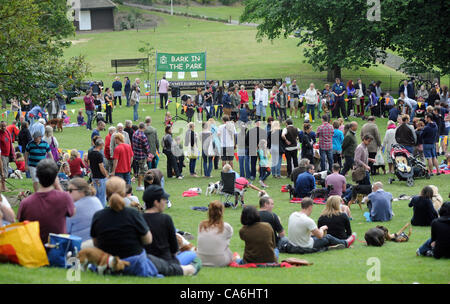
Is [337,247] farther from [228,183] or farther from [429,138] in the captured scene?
[429,138]

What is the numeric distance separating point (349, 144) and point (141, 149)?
5991 mm

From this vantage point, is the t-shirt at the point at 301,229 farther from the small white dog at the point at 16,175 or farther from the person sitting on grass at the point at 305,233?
the small white dog at the point at 16,175

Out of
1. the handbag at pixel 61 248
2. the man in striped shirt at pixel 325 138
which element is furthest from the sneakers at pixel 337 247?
the man in striped shirt at pixel 325 138

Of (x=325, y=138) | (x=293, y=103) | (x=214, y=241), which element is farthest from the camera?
(x=293, y=103)

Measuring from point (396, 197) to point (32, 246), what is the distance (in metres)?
11.3

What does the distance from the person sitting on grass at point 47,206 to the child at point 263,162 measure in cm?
1091

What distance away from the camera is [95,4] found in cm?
7825

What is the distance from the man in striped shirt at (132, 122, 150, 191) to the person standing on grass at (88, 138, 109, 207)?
9.43ft

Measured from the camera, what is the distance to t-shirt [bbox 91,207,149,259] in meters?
8.31

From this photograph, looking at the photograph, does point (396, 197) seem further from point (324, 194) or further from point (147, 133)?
point (147, 133)

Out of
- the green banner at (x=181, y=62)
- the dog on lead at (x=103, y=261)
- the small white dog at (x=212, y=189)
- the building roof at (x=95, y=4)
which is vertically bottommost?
the small white dog at (x=212, y=189)

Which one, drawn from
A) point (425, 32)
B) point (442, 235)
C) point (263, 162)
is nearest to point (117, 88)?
point (425, 32)

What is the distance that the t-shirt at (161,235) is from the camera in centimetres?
894
